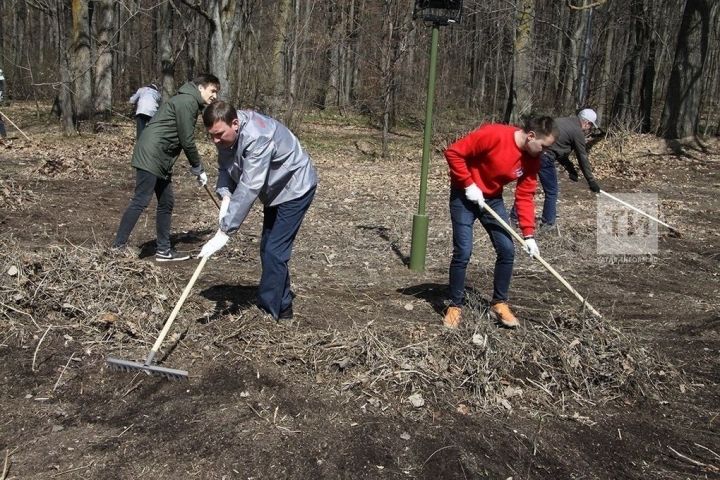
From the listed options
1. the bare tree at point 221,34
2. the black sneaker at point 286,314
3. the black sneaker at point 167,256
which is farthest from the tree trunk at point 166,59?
the black sneaker at point 286,314

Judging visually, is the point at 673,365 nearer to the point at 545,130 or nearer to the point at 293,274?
the point at 545,130

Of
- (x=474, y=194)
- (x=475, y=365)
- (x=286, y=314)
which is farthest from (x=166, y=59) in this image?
(x=475, y=365)

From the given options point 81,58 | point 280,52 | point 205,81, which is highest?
point 280,52

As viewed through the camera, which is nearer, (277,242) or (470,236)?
(277,242)

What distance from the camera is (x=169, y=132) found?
6.22m

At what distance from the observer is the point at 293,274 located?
255 inches

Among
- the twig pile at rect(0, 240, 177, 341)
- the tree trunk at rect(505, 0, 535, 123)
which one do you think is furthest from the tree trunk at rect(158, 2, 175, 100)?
the twig pile at rect(0, 240, 177, 341)

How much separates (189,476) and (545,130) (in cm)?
315

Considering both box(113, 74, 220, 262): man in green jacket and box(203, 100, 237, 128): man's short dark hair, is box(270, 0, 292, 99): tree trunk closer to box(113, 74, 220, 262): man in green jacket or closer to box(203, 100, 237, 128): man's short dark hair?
box(113, 74, 220, 262): man in green jacket

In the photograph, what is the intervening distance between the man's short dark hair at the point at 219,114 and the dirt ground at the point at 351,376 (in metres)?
1.41

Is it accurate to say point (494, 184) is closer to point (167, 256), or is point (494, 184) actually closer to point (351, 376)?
point (351, 376)

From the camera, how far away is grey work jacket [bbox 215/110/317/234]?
4.16m

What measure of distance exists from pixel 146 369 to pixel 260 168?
55.6 inches

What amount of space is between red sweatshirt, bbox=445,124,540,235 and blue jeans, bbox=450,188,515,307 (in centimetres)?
11
